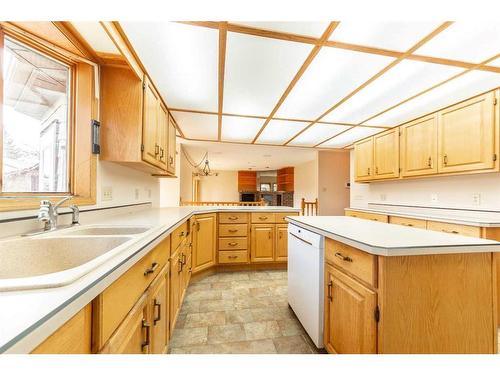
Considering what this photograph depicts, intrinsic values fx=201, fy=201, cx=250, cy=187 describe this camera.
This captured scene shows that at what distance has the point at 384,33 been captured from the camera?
127 cm

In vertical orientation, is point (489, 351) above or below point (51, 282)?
below

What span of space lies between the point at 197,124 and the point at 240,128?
66 cm

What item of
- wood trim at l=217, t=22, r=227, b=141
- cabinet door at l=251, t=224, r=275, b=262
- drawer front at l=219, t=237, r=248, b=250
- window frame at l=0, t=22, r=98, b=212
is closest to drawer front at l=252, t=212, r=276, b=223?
cabinet door at l=251, t=224, r=275, b=262

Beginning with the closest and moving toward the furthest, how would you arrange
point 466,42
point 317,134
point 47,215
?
point 47,215 → point 466,42 → point 317,134

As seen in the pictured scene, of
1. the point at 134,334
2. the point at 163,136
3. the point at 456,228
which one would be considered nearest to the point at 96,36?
the point at 163,136

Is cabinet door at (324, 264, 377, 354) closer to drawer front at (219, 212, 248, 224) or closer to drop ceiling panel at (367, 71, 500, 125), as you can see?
drawer front at (219, 212, 248, 224)

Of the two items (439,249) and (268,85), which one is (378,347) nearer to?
(439,249)

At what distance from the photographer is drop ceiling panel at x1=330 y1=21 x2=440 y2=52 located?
121 cm

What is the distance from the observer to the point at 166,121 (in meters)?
2.38

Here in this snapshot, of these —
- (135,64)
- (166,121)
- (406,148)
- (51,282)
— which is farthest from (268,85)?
(406,148)

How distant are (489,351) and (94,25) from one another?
2550 mm

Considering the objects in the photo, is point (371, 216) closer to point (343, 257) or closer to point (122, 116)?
point (343, 257)

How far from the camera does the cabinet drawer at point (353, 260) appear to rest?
2.97 ft

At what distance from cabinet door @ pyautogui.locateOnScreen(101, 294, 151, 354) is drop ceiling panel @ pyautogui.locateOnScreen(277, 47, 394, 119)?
6.17 ft
